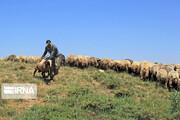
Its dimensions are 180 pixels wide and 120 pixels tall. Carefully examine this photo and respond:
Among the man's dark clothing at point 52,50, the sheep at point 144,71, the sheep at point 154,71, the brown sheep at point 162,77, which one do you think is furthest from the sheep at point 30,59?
the brown sheep at point 162,77

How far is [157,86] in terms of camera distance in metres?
12.6

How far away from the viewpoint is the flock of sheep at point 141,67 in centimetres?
1220

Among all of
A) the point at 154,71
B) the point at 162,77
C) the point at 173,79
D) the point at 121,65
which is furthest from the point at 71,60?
the point at 173,79

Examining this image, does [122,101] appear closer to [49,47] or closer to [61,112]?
[61,112]

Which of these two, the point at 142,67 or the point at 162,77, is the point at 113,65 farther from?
the point at 162,77

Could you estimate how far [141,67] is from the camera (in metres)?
14.6

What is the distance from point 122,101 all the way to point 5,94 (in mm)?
4666

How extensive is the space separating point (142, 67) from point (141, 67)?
159mm

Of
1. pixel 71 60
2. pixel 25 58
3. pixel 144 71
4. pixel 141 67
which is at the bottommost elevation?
pixel 144 71

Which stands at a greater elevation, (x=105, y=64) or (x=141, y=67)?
(x=105, y=64)

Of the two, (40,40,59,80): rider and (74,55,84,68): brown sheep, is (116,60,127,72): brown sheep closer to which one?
(74,55,84,68): brown sheep

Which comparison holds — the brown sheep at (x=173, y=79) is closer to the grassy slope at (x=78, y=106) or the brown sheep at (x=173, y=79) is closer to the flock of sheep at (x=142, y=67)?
the flock of sheep at (x=142, y=67)

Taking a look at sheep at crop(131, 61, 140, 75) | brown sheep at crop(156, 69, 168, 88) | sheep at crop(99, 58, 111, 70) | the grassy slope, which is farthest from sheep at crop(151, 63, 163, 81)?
sheep at crop(99, 58, 111, 70)

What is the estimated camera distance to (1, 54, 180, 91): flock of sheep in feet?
40.0
